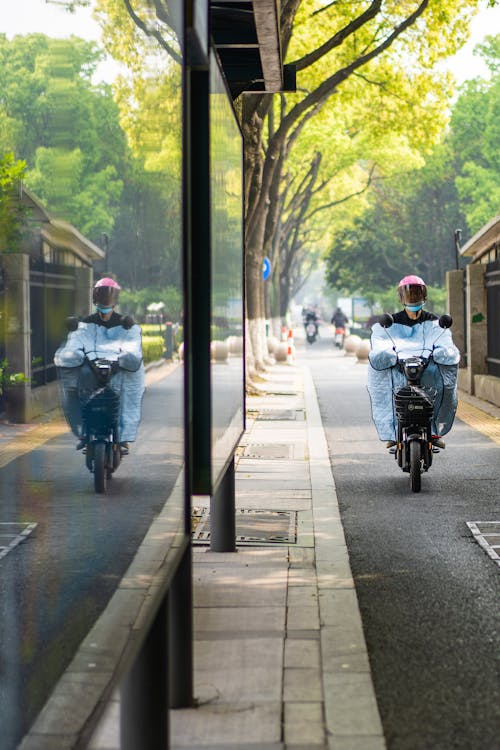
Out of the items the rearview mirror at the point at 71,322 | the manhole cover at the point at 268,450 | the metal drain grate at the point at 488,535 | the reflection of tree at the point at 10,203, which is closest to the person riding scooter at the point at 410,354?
the metal drain grate at the point at 488,535

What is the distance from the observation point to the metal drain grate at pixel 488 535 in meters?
7.65

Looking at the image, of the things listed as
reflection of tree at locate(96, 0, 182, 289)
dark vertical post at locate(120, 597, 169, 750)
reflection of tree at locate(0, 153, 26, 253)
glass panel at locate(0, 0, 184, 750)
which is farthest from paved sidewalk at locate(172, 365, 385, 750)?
reflection of tree at locate(0, 153, 26, 253)

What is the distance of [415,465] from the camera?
1034 cm

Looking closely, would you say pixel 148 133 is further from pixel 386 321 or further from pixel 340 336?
pixel 340 336

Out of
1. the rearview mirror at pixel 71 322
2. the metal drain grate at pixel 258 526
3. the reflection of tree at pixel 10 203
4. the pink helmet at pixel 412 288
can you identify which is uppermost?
the pink helmet at pixel 412 288

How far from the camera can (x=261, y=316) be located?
2947cm

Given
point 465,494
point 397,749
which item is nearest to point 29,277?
point 397,749

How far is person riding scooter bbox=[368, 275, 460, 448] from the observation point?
10797mm

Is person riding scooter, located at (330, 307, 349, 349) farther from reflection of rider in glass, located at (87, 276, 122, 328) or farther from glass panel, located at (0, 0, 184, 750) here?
reflection of rider in glass, located at (87, 276, 122, 328)

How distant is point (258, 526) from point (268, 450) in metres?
5.13

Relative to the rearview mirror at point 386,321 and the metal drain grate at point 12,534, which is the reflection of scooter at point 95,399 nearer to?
the metal drain grate at point 12,534

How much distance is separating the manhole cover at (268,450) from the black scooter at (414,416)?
2.61 metres

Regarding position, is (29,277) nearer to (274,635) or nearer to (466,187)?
(274,635)

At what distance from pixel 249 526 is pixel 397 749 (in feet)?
14.6
